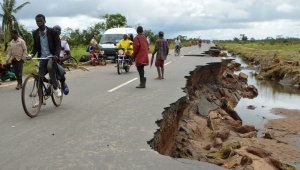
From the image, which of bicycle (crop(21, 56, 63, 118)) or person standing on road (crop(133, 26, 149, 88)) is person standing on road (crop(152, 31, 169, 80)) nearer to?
person standing on road (crop(133, 26, 149, 88))

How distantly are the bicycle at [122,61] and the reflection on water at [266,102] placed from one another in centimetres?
537

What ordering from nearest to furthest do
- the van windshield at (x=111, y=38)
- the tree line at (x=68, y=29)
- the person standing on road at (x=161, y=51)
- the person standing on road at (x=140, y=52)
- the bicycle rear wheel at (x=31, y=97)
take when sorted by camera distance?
the bicycle rear wheel at (x=31, y=97), the person standing on road at (x=140, y=52), the person standing on road at (x=161, y=51), the van windshield at (x=111, y=38), the tree line at (x=68, y=29)

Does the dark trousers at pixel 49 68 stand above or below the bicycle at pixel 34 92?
above

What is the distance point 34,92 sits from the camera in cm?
809

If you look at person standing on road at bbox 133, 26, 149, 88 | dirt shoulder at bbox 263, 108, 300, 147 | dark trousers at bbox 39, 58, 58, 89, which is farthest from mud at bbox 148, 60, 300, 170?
dark trousers at bbox 39, 58, 58, 89

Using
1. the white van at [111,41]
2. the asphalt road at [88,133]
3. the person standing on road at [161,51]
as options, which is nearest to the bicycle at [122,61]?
the person standing on road at [161,51]

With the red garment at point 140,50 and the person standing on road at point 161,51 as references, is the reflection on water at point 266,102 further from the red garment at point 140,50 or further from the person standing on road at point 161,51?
the red garment at point 140,50

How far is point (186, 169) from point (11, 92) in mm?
8429

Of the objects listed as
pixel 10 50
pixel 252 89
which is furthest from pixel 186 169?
pixel 252 89

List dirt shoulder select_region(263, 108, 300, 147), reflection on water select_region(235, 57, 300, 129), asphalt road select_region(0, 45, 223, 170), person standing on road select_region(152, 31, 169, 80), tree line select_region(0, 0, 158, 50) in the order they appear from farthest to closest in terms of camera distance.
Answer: tree line select_region(0, 0, 158, 50)
reflection on water select_region(235, 57, 300, 129)
person standing on road select_region(152, 31, 169, 80)
dirt shoulder select_region(263, 108, 300, 147)
asphalt road select_region(0, 45, 223, 170)

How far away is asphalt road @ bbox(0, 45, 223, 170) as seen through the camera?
5215 millimetres

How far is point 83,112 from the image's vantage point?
8648mm

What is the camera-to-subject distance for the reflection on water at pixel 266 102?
54.0ft

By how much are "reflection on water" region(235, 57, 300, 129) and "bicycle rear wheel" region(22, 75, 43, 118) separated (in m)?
8.92
